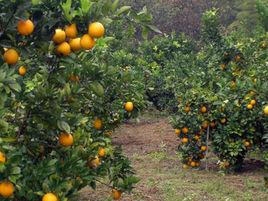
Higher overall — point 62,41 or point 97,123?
point 62,41

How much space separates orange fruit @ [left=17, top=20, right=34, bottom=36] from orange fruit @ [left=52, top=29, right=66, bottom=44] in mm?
122

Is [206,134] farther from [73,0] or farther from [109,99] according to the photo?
[73,0]

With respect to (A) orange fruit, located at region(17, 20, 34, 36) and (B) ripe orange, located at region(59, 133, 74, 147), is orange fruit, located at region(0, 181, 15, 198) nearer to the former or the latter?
(B) ripe orange, located at region(59, 133, 74, 147)

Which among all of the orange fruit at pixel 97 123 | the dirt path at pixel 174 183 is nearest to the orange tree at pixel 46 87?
the orange fruit at pixel 97 123

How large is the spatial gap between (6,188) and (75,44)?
0.77 metres

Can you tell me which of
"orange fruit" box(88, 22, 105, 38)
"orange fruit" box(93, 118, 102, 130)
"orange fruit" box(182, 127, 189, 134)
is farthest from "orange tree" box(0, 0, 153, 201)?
"orange fruit" box(182, 127, 189, 134)

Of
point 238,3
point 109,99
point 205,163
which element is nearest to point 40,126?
point 109,99

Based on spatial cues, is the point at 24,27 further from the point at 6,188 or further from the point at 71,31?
the point at 6,188

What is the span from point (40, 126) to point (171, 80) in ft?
36.7

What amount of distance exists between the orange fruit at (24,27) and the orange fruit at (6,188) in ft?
2.35

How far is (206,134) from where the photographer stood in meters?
7.89

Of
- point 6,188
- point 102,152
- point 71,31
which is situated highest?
point 71,31

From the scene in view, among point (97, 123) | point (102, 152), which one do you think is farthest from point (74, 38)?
point (97, 123)

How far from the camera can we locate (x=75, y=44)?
2.51m
